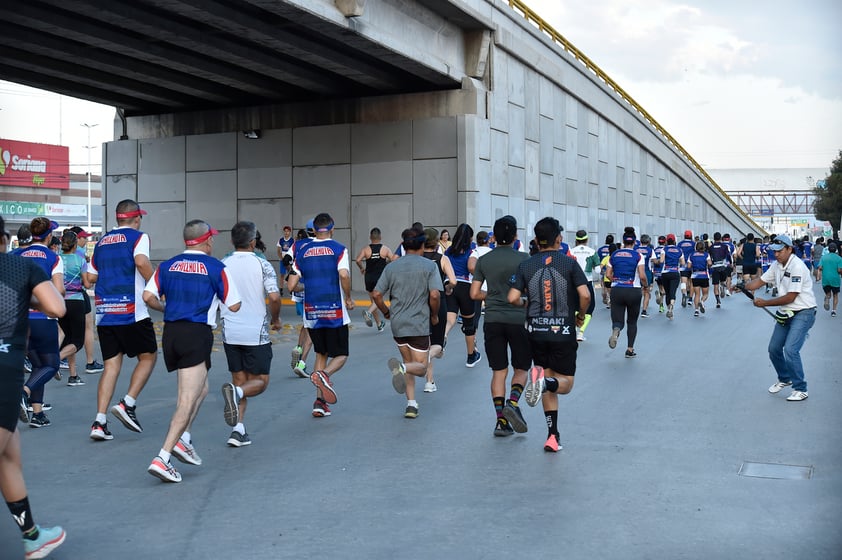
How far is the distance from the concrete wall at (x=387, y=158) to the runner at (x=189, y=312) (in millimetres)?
16836

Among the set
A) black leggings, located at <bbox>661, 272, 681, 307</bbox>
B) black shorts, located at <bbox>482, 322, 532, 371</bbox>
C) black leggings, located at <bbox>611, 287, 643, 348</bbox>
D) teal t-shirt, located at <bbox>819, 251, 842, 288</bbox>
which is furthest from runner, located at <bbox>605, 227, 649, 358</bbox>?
teal t-shirt, located at <bbox>819, 251, 842, 288</bbox>

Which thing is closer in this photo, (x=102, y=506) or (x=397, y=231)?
(x=102, y=506)

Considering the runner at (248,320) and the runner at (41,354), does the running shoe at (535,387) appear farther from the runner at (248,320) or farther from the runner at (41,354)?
the runner at (41,354)

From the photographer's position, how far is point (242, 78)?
74.9 ft

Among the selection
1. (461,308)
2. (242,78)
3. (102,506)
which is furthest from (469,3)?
(102,506)

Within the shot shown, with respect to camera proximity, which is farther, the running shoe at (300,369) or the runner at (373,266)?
the runner at (373,266)

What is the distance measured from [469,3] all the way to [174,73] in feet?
25.0

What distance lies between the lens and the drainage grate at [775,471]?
6.39m

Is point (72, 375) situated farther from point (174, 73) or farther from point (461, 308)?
point (174, 73)

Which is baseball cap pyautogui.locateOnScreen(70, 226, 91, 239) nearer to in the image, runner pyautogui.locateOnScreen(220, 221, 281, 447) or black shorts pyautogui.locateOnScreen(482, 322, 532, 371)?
runner pyautogui.locateOnScreen(220, 221, 281, 447)

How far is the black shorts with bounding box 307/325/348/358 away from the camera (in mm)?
8906

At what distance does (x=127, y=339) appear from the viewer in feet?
26.1

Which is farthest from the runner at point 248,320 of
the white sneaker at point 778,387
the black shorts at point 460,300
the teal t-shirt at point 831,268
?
the teal t-shirt at point 831,268

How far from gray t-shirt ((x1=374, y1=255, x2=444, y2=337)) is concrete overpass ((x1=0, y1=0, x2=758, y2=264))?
29.4 ft
